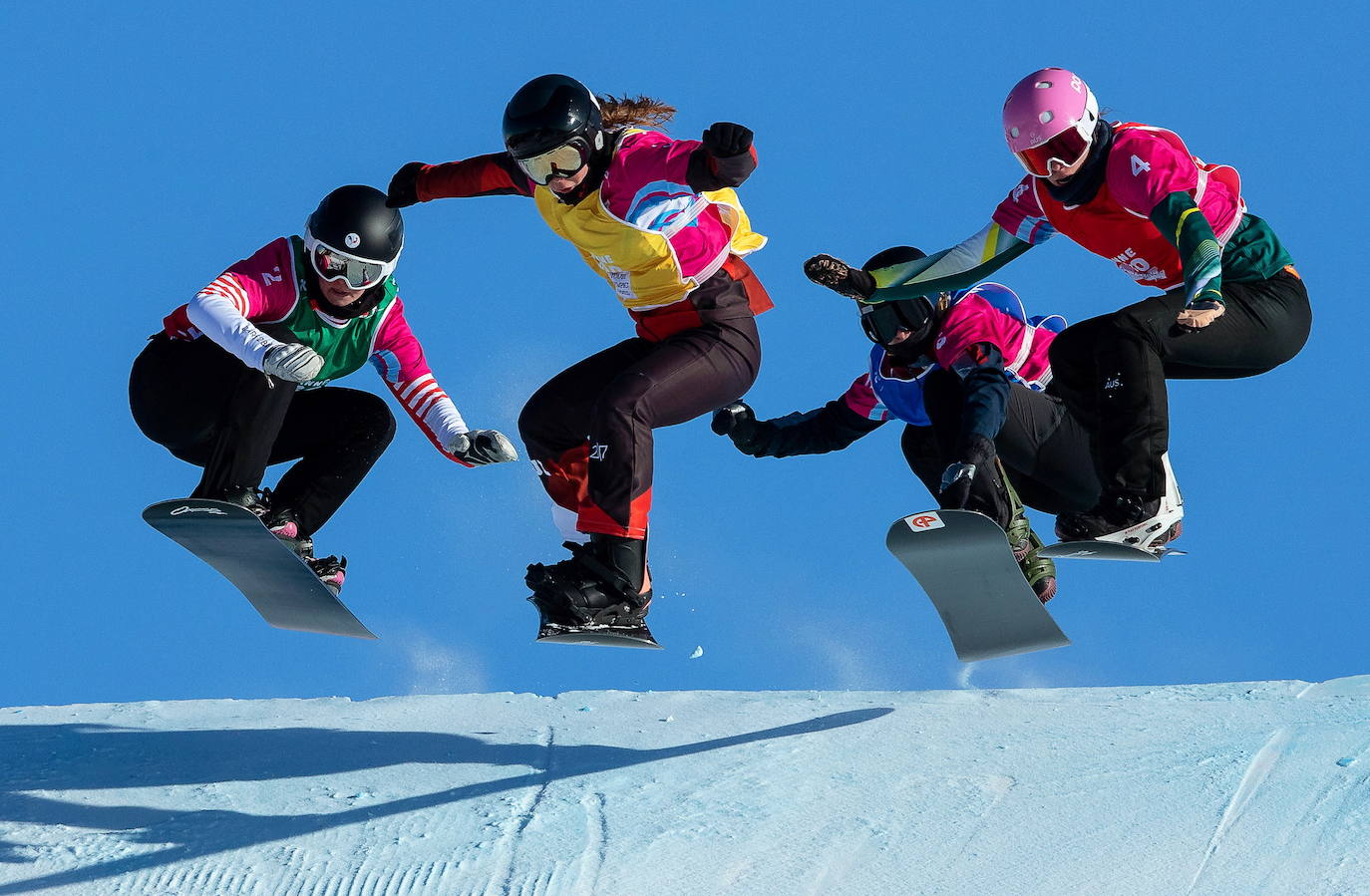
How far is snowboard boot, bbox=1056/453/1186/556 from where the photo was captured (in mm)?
7957

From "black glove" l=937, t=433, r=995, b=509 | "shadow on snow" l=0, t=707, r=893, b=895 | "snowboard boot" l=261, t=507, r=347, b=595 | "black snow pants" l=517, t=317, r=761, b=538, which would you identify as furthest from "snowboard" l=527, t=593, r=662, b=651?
"shadow on snow" l=0, t=707, r=893, b=895

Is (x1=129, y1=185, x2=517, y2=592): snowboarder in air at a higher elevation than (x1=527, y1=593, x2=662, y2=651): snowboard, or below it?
higher

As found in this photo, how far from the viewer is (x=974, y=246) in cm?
861

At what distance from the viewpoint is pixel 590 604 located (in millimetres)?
7641

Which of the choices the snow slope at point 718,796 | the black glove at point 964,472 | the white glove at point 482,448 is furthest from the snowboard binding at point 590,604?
the snow slope at point 718,796

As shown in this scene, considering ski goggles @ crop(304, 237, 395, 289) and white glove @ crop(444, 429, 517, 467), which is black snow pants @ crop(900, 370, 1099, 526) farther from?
ski goggles @ crop(304, 237, 395, 289)

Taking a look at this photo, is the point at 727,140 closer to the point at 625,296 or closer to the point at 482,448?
the point at 625,296

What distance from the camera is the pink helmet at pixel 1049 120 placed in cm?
782

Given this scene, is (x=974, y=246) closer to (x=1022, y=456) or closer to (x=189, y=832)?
(x=1022, y=456)

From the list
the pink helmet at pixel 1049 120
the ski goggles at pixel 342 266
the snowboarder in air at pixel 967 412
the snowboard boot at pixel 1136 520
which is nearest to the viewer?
the pink helmet at pixel 1049 120

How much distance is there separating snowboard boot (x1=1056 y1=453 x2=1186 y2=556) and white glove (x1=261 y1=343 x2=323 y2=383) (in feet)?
12.8

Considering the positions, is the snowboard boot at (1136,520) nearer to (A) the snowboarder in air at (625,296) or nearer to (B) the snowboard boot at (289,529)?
(A) the snowboarder in air at (625,296)

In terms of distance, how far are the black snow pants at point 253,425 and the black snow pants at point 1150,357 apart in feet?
12.1

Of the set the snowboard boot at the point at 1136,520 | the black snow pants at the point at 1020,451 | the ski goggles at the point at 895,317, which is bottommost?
the snowboard boot at the point at 1136,520
